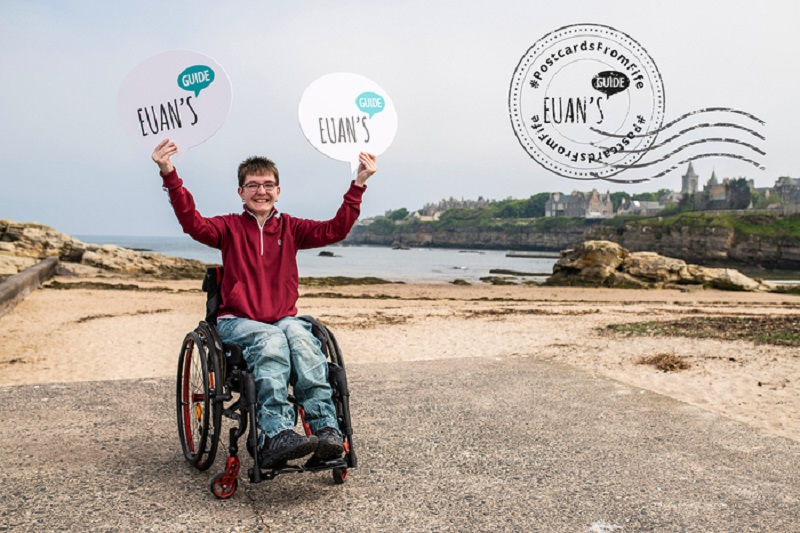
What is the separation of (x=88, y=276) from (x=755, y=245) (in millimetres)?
64203

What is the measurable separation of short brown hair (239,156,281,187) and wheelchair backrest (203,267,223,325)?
0.58m

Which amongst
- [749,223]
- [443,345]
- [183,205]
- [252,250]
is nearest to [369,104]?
[252,250]

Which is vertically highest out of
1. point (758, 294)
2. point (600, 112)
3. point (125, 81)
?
point (600, 112)

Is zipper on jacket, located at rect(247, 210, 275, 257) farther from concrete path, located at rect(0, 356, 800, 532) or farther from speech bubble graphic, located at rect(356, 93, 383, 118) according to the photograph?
concrete path, located at rect(0, 356, 800, 532)

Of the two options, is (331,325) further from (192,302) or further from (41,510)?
(41,510)

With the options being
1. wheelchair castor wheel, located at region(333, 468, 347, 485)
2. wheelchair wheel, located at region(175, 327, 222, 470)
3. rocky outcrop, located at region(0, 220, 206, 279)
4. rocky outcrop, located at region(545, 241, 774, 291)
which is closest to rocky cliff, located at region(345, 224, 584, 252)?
rocky outcrop, located at region(545, 241, 774, 291)

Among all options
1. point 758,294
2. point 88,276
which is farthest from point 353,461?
point 758,294

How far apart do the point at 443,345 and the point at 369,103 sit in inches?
264

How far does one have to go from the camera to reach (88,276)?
87.4 ft

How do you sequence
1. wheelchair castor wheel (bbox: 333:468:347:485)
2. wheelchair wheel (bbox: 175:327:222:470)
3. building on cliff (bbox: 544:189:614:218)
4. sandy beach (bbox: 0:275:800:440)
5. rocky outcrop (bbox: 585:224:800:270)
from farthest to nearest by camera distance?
building on cliff (bbox: 544:189:614:218) < rocky outcrop (bbox: 585:224:800:270) < sandy beach (bbox: 0:275:800:440) < wheelchair castor wheel (bbox: 333:468:347:485) < wheelchair wheel (bbox: 175:327:222:470)

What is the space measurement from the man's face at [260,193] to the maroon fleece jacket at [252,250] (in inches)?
3.1

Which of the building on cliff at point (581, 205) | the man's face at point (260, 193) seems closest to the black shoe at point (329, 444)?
the man's face at point (260, 193)

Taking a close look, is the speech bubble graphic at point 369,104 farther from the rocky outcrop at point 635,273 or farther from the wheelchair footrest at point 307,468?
the rocky outcrop at point 635,273

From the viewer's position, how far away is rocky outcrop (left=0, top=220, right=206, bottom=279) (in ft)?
98.7
